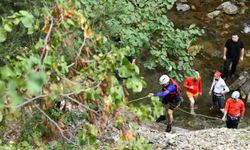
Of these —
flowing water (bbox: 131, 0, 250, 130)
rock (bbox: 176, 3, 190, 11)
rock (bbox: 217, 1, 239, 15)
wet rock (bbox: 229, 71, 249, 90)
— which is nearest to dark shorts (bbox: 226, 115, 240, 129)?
flowing water (bbox: 131, 0, 250, 130)

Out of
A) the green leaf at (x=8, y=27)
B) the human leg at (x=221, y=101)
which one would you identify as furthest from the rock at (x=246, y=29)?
the green leaf at (x=8, y=27)

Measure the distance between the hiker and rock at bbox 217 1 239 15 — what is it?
7098 mm

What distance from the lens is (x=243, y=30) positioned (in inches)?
670

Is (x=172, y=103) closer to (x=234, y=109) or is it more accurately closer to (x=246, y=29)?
(x=234, y=109)

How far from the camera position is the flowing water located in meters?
13.0

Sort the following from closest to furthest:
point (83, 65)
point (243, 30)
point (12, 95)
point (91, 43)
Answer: point (12, 95), point (83, 65), point (91, 43), point (243, 30)

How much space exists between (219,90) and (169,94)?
1916 mm

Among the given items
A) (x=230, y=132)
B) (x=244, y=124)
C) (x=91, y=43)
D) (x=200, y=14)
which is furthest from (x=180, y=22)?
(x=91, y=43)

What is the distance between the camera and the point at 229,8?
1819 centimetres

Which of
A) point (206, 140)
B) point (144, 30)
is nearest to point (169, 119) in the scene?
point (206, 140)

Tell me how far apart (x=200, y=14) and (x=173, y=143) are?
9.26 m

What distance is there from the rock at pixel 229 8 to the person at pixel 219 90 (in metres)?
6.06

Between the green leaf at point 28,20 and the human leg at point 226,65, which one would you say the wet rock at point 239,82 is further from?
the green leaf at point 28,20

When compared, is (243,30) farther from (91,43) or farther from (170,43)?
(91,43)
